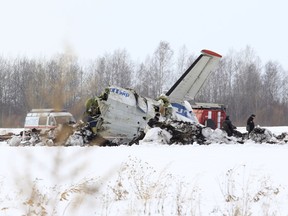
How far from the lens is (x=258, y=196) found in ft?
21.0

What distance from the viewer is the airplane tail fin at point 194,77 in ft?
61.2

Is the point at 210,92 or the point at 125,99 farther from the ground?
the point at 210,92

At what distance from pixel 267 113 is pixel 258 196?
6254 cm

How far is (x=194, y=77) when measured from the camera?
1891 cm

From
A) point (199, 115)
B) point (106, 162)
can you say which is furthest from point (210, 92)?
point (106, 162)

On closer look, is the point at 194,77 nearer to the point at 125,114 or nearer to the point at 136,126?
the point at 136,126

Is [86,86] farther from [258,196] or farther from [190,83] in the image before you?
[190,83]

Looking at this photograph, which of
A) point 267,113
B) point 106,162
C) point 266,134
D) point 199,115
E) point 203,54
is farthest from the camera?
point 267,113

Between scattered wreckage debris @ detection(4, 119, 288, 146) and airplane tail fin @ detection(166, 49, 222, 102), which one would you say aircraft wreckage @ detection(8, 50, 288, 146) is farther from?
airplane tail fin @ detection(166, 49, 222, 102)

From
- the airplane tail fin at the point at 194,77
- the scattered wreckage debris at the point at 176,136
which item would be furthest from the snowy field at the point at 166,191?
the airplane tail fin at the point at 194,77

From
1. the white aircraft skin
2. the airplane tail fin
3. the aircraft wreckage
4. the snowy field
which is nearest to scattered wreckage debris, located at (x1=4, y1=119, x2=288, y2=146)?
the aircraft wreckage

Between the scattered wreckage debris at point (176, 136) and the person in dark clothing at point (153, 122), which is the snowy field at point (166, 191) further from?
the person in dark clothing at point (153, 122)

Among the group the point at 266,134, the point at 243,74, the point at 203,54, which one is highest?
the point at 243,74

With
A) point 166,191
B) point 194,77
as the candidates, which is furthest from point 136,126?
point 166,191
